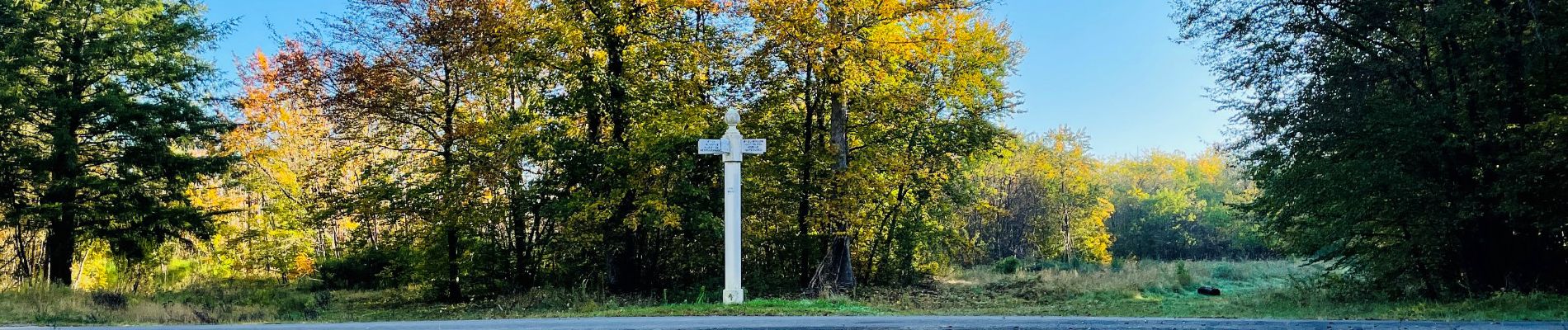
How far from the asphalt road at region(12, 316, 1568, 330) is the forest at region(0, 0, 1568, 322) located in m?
4.86

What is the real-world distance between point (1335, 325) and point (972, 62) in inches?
419

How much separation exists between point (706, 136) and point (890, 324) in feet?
25.0

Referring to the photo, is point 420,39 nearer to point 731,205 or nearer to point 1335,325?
point 731,205

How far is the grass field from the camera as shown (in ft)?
34.3

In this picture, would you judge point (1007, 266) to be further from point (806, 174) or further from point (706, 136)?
point (706, 136)

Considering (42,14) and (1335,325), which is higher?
(42,14)

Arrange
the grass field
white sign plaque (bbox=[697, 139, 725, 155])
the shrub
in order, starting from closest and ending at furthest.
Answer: the grass field < white sign plaque (bbox=[697, 139, 725, 155]) < the shrub

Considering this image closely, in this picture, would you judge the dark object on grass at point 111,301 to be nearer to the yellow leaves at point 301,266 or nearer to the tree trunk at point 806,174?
the tree trunk at point 806,174

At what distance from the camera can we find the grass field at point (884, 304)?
10445mm

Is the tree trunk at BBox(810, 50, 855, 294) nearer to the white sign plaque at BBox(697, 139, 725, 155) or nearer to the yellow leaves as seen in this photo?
the white sign plaque at BBox(697, 139, 725, 155)

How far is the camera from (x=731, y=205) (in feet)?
40.3

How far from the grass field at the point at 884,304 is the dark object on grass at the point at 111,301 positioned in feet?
0.07

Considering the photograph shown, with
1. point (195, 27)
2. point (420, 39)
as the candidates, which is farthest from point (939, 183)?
point (195, 27)

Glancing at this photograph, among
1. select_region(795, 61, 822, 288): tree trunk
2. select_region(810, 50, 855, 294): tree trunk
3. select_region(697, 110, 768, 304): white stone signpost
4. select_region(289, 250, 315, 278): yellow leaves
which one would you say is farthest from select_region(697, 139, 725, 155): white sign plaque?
select_region(289, 250, 315, 278): yellow leaves
